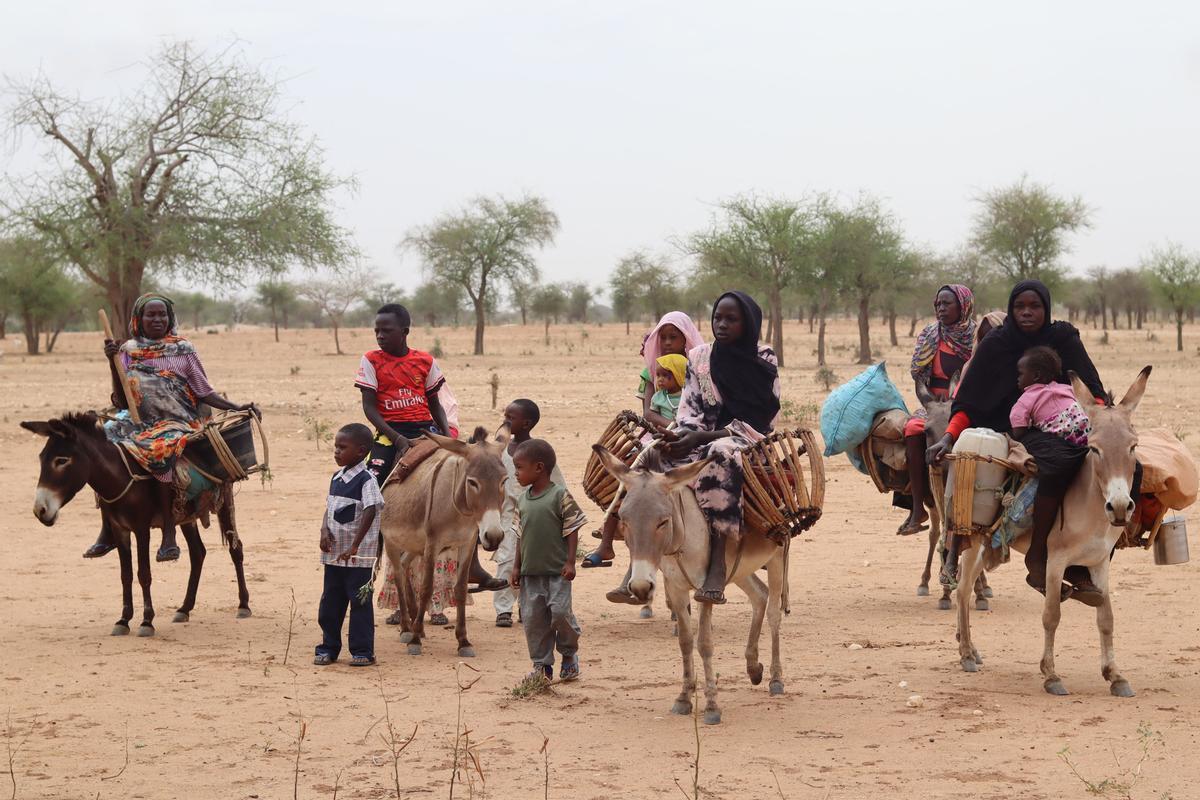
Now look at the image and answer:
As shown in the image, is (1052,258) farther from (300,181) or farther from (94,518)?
(94,518)

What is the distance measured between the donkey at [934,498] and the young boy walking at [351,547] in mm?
3698

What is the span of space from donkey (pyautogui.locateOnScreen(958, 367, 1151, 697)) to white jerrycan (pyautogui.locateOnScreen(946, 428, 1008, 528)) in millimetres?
368

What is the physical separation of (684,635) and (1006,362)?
2.51 meters

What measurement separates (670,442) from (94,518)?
955 centimetres

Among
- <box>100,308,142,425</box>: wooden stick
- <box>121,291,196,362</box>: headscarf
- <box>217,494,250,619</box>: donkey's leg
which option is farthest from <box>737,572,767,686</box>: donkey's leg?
<box>100,308,142,425</box>: wooden stick

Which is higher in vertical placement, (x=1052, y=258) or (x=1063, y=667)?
(x=1052, y=258)

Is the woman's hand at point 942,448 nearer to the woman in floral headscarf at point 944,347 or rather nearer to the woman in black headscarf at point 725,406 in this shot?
the woman in black headscarf at point 725,406

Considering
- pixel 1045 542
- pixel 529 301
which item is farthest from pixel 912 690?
pixel 529 301

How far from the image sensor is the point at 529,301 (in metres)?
89.1

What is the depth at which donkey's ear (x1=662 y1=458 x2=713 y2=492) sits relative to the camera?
6.16m

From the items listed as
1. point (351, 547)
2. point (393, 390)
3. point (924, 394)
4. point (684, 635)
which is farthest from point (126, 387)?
point (924, 394)

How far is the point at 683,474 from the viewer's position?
6176 millimetres

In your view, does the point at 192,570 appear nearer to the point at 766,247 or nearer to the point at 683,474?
the point at 683,474

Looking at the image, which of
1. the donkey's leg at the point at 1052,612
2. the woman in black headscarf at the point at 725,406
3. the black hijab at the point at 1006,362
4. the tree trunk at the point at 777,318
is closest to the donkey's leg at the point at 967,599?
the donkey's leg at the point at 1052,612
